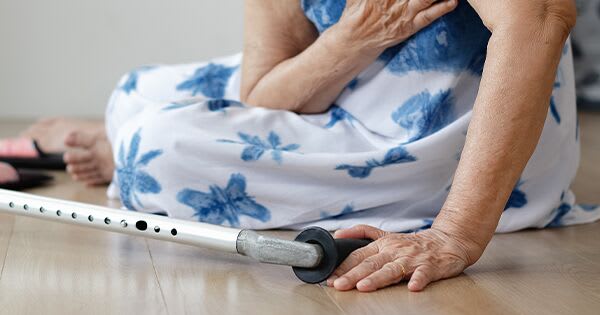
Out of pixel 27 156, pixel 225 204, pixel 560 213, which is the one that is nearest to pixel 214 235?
pixel 225 204

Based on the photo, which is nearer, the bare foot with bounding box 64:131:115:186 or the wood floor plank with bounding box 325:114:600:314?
the wood floor plank with bounding box 325:114:600:314

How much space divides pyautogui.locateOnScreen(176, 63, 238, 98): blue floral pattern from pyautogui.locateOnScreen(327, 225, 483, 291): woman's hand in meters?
0.79

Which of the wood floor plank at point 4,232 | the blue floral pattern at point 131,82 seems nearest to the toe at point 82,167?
the blue floral pattern at point 131,82

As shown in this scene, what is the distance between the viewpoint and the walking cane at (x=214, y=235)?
114 cm

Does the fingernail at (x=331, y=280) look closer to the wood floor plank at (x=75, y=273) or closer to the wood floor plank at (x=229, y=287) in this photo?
the wood floor plank at (x=229, y=287)

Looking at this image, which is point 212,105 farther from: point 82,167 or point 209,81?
point 82,167

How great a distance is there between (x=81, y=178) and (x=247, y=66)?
0.55m

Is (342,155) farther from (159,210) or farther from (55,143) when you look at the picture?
(55,143)

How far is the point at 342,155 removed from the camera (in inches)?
60.0

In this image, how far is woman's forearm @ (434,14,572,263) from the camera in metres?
1.13

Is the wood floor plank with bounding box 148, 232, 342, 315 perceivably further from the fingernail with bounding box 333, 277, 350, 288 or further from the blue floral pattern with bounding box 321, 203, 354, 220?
the blue floral pattern with bounding box 321, 203, 354, 220

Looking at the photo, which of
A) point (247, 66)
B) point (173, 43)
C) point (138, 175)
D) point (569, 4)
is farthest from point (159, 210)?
point (173, 43)

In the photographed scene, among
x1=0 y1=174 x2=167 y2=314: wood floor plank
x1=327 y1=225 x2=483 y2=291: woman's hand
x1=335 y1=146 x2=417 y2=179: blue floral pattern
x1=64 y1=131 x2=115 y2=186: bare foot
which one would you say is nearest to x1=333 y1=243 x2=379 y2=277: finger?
x1=327 y1=225 x2=483 y2=291: woman's hand

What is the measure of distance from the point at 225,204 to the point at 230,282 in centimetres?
37
